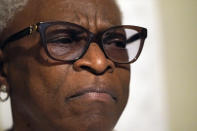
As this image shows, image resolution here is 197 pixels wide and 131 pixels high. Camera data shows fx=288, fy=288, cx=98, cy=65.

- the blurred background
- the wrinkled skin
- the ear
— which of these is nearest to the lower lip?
the wrinkled skin

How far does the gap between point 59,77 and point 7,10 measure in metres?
0.26

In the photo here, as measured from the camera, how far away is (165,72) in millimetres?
1201

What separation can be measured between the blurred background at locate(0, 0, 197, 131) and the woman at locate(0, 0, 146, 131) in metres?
0.47

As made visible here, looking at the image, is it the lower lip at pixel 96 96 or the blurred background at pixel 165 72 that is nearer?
the lower lip at pixel 96 96

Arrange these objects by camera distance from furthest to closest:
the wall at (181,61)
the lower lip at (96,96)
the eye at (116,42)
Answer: the wall at (181,61) → the eye at (116,42) → the lower lip at (96,96)

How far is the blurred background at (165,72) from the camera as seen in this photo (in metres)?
1.18

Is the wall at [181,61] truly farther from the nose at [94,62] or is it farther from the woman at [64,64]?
the nose at [94,62]

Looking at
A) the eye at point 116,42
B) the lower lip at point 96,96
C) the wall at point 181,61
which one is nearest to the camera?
the lower lip at point 96,96

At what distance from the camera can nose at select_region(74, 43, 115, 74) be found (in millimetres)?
630

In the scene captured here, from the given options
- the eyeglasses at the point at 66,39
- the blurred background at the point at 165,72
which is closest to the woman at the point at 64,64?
the eyeglasses at the point at 66,39

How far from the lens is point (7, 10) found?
0.76 meters

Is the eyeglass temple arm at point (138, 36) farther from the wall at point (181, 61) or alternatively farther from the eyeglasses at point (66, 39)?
the wall at point (181, 61)

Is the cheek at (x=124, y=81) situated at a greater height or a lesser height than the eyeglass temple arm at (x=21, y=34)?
lesser

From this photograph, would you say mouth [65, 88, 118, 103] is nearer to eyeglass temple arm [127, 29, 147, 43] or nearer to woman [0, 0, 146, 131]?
woman [0, 0, 146, 131]
